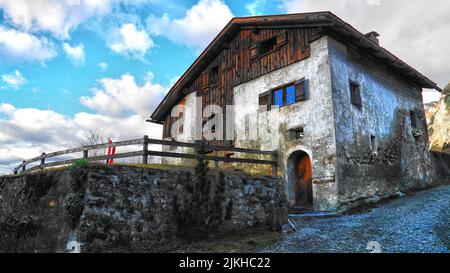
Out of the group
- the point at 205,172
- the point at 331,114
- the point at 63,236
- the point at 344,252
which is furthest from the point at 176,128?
the point at 344,252

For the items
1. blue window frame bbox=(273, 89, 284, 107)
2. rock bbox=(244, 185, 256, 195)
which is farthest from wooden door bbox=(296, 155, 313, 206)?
rock bbox=(244, 185, 256, 195)

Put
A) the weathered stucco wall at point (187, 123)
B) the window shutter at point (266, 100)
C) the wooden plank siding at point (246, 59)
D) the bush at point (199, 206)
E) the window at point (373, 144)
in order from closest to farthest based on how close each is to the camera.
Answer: the bush at point (199, 206)
the window at point (373, 144)
the wooden plank siding at point (246, 59)
the window shutter at point (266, 100)
the weathered stucco wall at point (187, 123)

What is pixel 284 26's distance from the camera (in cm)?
1439

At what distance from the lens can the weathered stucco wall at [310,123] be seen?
38.7ft

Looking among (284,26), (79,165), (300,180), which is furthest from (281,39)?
(79,165)

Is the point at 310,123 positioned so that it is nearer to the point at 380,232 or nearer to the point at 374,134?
the point at 374,134

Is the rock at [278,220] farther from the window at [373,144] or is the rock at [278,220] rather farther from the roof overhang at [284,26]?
the roof overhang at [284,26]

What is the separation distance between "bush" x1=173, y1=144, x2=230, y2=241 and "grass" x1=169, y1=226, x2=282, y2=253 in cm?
30

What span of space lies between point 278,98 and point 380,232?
25.8 ft

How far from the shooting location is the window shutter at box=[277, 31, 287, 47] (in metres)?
14.3

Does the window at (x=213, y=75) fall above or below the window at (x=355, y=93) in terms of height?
above

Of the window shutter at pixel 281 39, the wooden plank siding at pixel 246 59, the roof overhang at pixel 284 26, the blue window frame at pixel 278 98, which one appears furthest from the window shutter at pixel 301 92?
the roof overhang at pixel 284 26

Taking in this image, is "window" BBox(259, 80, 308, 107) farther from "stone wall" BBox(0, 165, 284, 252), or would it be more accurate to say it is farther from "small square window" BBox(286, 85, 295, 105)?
"stone wall" BBox(0, 165, 284, 252)

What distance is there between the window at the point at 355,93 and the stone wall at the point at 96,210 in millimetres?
7421
